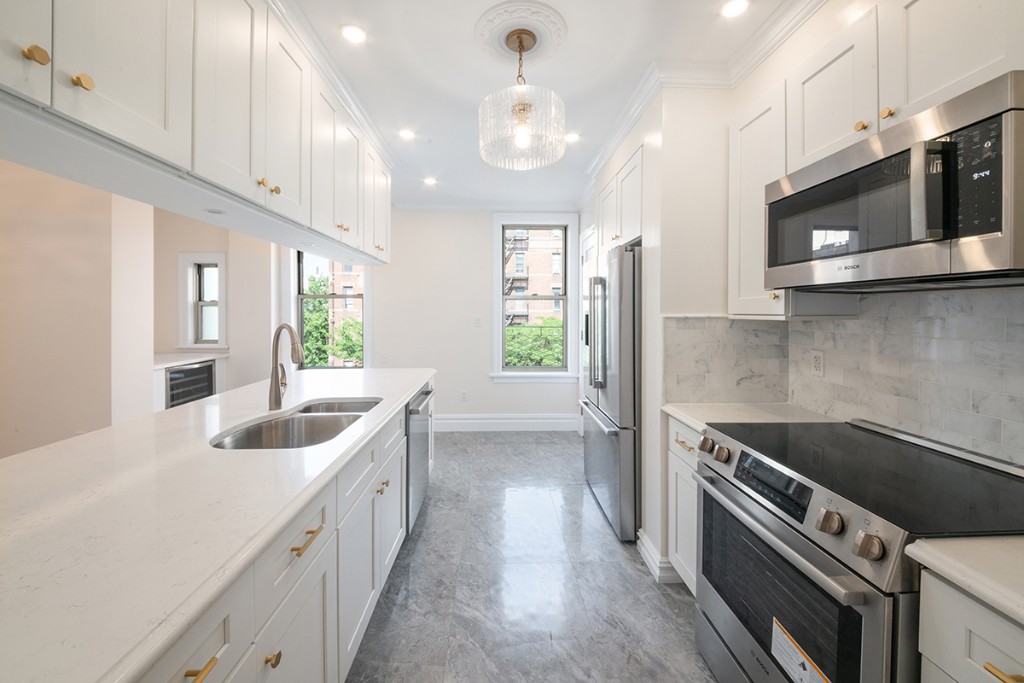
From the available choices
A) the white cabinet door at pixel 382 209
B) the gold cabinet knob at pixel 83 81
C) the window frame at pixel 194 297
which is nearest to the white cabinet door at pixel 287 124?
the gold cabinet knob at pixel 83 81

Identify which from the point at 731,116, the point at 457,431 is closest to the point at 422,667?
the point at 731,116

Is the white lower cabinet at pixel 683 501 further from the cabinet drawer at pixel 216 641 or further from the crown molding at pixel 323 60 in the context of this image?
the crown molding at pixel 323 60

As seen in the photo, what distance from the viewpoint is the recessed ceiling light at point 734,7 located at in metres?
1.79

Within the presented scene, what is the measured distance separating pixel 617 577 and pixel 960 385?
164 centimetres

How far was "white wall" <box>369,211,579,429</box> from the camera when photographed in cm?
511

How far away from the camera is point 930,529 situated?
889 millimetres

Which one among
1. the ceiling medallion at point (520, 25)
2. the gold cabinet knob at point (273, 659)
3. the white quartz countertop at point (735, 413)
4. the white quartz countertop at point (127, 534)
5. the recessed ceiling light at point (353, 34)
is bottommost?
the gold cabinet knob at point (273, 659)

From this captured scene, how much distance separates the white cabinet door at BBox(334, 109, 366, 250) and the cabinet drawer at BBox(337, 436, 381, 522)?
4.50 ft

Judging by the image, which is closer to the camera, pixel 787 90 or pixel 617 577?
pixel 787 90

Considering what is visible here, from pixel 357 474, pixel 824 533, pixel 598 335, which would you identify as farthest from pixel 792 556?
pixel 598 335

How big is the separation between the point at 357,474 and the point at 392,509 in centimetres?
65

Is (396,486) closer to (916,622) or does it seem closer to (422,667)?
(422,667)

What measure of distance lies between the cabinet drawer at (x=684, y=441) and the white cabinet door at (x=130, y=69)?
2089mm

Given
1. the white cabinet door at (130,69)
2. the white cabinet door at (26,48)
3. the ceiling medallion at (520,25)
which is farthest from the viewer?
the ceiling medallion at (520,25)
